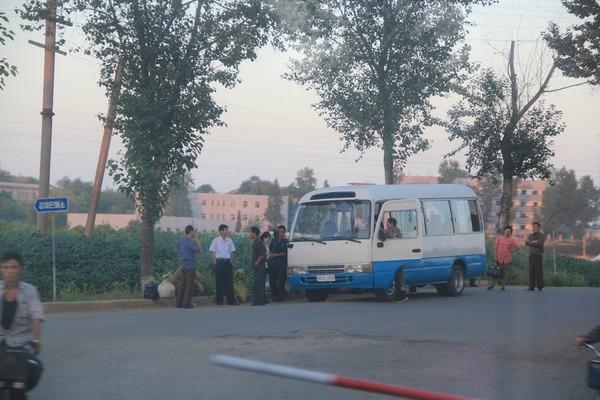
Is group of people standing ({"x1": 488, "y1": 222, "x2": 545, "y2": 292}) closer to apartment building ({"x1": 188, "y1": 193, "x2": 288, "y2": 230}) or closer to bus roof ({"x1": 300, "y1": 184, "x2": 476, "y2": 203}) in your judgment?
bus roof ({"x1": 300, "y1": 184, "x2": 476, "y2": 203})

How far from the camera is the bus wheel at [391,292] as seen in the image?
66.8 ft

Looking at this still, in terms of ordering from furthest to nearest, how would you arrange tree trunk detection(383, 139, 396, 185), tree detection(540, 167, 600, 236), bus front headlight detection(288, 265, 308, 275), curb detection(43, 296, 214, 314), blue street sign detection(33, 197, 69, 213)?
tree detection(540, 167, 600, 236), tree trunk detection(383, 139, 396, 185), bus front headlight detection(288, 265, 308, 275), blue street sign detection(33, 197, 69, 213), curb detection(43, 296, 214, 314)

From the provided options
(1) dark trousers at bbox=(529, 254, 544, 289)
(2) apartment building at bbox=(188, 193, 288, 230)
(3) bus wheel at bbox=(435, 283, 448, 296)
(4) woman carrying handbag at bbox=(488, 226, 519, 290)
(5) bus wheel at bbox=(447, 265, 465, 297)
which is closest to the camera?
(5) bus wheel at bbox=(447, 265, 465, 297)

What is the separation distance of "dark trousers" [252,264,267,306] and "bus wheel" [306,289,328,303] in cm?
125

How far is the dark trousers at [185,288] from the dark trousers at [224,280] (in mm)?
941

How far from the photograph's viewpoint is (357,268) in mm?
19781

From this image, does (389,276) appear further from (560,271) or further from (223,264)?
(560,271)

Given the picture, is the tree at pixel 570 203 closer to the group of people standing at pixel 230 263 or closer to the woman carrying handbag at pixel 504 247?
the woman carrying handbag at pixel 504 247

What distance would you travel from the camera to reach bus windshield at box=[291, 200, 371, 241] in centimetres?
2009

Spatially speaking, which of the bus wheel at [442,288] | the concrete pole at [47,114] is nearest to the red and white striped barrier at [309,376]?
the bus wheel at [442,288]

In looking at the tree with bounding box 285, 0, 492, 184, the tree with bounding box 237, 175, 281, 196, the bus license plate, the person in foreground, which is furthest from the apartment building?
the person in foreground

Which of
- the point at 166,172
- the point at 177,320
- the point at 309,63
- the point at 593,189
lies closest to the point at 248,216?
the point at 593,189

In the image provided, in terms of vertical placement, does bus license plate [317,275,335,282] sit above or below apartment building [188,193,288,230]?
below

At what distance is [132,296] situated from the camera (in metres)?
20.3
